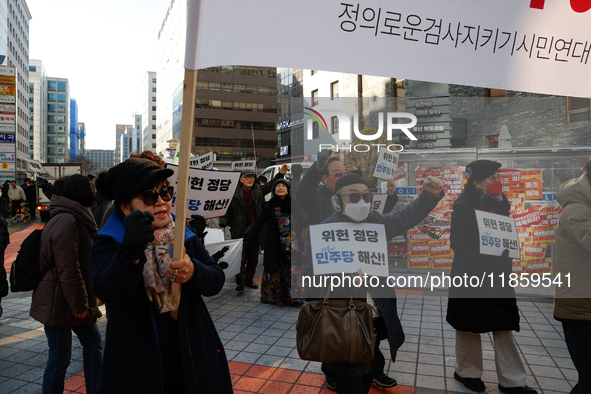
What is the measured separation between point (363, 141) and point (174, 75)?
73.3 meters

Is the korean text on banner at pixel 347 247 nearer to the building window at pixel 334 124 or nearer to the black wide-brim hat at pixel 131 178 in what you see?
the building window at pixel 334 124

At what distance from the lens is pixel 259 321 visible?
5.52 meters

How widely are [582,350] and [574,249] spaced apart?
661mm

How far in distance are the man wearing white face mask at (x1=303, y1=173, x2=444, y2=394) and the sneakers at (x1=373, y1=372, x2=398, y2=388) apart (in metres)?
0.84

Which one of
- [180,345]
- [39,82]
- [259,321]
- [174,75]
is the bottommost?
[259,321]

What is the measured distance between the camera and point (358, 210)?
273 centimetres

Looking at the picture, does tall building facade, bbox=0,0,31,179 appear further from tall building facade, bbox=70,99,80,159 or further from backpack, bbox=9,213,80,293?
backpack, bbox=9,213,80,293

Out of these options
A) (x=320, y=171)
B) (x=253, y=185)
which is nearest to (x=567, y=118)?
(x=320, y=171)

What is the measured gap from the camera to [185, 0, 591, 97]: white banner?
175cm

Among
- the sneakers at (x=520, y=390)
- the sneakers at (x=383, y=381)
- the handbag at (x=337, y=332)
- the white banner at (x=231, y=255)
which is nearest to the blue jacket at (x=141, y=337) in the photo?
the handbag at (x=337, y=332)

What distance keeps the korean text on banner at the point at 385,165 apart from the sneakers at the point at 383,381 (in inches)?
75.6

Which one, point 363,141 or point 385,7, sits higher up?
point 385,7

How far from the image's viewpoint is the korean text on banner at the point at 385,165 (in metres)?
2.95

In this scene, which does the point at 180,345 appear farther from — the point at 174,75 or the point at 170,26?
the point at 170,26
